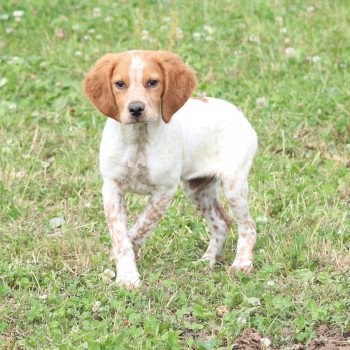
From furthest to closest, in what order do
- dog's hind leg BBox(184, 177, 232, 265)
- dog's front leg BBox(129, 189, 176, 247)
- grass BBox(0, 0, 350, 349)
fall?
dog's hind leg BBox(184, 177, 232, 265)
dog's front leg BBox(129, 189, 176, 247)
grass BBox(0, 0, 350, 349)

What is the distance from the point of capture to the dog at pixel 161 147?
221 inches

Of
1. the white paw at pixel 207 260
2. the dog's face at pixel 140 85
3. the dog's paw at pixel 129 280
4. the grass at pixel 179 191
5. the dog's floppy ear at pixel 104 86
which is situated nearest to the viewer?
the grass at pixel 179 191

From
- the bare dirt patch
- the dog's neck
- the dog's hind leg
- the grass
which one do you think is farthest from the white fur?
the bare dirt patch

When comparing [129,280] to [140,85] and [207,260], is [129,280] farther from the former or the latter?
[140,85]

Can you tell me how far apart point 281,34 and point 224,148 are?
3916 millimetres

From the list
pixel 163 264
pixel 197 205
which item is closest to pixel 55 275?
pixel 163 264

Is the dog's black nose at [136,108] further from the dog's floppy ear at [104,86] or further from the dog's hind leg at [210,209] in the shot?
the dog's hind leg at [210,209]

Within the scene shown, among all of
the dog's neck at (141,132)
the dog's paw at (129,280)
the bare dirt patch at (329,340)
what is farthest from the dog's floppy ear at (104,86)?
the bare dirt patch at (329,340)

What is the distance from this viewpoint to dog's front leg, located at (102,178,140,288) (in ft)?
19.1

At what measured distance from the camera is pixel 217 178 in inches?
251

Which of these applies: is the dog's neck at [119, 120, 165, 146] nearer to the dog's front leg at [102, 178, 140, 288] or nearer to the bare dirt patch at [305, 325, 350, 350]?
the dog's front leg at [102, 178, 140, 288]

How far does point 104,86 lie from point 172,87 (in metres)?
0.38

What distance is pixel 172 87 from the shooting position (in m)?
5.70

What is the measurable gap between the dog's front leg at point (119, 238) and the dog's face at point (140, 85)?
0.48m
